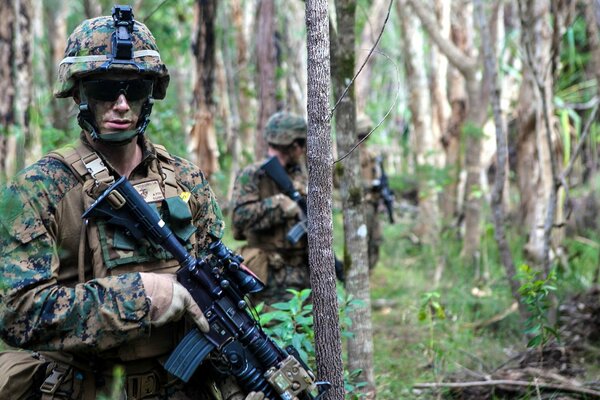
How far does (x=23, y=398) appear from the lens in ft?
7.41

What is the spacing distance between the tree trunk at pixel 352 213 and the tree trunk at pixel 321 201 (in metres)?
0.93

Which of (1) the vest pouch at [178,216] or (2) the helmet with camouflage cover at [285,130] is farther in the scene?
(2) the helmet with camouflage cover at [285,130]

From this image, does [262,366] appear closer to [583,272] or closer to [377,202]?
[583,272]

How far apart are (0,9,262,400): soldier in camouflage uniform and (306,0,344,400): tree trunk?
12.6 inches

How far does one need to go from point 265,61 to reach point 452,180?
2.86 m

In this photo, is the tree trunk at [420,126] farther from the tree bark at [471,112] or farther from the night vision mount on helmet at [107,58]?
the night vision mount on helmet at [107,58]

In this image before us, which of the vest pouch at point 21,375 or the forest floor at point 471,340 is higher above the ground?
the vest pouch at point 21,375

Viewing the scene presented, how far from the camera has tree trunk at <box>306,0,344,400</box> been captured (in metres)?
2.39

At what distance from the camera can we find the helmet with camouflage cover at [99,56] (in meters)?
2.34

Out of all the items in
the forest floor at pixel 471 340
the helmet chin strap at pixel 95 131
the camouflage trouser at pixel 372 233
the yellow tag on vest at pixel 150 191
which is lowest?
the forest floor at pixel 471 340

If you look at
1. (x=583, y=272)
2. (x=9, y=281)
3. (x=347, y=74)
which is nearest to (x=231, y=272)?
(x=9, y=281)

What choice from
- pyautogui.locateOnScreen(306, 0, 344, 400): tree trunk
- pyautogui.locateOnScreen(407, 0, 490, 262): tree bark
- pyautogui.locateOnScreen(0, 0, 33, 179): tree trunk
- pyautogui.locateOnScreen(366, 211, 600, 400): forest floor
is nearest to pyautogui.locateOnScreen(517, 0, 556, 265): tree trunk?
pyautogui.locateOnScreen(407, 0, 490, 262): tree bark

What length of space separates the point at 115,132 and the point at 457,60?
600 centimetres

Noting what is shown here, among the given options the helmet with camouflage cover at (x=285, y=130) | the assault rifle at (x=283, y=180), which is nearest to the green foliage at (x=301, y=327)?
the assault rifle at (x=283, y=180)
